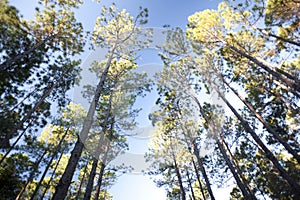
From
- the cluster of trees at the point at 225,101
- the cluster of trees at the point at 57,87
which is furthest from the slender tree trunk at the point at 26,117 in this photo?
the cluster of trees at the point at 225,101

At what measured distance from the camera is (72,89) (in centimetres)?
1233

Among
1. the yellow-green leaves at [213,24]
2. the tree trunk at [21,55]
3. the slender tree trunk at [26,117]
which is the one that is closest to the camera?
the tree trunk at [21,55]

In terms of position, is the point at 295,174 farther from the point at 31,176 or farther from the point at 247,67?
the point at 31,176

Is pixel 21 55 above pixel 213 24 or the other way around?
the other way around

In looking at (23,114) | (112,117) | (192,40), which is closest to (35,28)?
(23,114)

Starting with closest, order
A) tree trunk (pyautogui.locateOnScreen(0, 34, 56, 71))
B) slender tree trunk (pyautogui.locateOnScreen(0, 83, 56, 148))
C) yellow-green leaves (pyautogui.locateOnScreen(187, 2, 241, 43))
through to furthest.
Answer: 1. tree trunk (pyautogui.locateOnScreen(0, 34, 56, 71))
2. slender tree trunk (pyautogui.locateOnScreen(0, 83, 56, 148))
3. yellow-green leaves (pyautogui.locateOnScreen(187, 2, 241, 43))

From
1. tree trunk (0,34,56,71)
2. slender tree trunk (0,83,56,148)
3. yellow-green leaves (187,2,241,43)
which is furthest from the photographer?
yellow-green leaves (187,2,241,43)

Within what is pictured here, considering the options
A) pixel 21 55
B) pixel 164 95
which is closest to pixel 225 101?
pixel 164 95

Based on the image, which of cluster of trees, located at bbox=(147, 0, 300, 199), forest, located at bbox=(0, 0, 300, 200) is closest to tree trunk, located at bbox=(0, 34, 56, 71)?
forest, located at bbox=(0, 0, 300, 200)

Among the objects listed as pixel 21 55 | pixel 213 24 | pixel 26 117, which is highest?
pixel 213 24

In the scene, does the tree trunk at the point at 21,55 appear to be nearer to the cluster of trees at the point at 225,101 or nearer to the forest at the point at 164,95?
the forest at the point at 164,95

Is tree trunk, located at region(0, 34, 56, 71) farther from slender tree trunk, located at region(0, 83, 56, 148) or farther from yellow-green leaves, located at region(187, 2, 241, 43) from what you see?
yellow-green leaves, located at region(187, 2, 241, 43)

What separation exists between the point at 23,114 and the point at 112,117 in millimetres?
5315

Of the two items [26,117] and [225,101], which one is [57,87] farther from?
[225,101]
